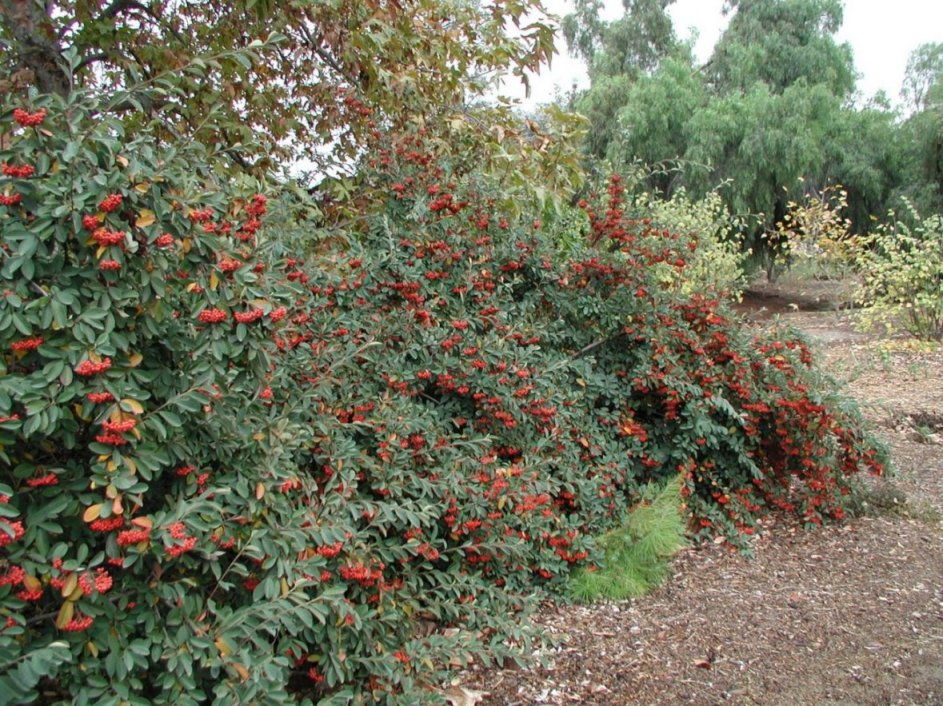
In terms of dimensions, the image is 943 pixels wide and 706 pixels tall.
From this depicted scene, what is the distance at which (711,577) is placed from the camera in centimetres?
349

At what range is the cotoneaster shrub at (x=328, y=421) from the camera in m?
1.61

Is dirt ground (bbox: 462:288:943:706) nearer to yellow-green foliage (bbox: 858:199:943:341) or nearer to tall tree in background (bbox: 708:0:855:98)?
yellow-green foliage (bbox: 858:199:943:341)

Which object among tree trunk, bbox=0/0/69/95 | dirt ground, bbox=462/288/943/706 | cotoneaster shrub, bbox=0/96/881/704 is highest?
tree trunk, bbox=0/0/69/95

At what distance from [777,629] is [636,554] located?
2.09 feet

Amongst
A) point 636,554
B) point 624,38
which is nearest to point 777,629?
point 636,554

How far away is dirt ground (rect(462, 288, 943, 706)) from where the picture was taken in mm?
2580

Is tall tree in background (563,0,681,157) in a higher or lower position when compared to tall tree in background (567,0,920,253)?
higher

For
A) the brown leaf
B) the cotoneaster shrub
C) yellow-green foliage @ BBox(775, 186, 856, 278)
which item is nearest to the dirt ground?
the brown leaf

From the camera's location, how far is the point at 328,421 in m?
2.46

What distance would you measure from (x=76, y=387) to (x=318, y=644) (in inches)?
39.0

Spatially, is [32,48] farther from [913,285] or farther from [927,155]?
[927,155]

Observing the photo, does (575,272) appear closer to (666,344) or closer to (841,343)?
(666,344)

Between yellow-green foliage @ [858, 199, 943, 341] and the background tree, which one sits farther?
yellow-green foliage @ [858, 199, 943, 341]

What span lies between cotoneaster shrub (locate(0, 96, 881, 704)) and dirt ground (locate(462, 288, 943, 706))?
173 millimetres
